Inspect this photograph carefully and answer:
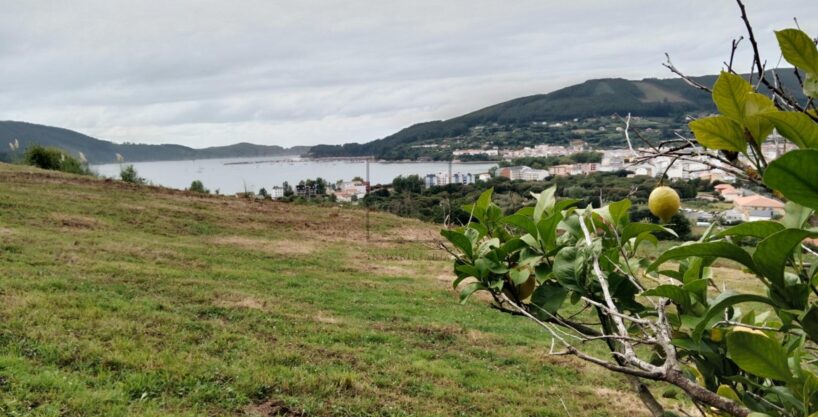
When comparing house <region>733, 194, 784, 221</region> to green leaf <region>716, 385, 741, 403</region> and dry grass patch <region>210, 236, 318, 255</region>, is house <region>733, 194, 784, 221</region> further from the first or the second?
dry grass patch <region>210, 236, 318, 255</region>

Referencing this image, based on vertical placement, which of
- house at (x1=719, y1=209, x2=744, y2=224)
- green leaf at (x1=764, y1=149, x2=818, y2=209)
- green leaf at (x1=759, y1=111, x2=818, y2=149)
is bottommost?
house at (x1=719, y1=209, x2=744, y2=224)

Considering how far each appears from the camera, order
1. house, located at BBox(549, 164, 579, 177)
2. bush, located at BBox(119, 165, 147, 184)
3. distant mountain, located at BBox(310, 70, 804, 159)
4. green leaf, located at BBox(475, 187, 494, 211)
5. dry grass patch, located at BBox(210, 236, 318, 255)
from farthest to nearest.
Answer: distant mountain, located at BBox(310, 70, 804, 159) < bush, located at BBox(119, 165, 147, 184) < dry grass patch, located at BBox(210, 236, 318, 255) < house, located at BBox(549, 164, 579, 177) < green leaf, located at BBox(475, 187, 494, 211)

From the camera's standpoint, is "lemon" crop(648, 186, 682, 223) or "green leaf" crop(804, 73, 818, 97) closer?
"green leaf" crop(804, 73, 818, 97)

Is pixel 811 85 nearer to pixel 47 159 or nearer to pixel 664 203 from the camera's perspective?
pixel 664 203

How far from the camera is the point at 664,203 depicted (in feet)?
2.73

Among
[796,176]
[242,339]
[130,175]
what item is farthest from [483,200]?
[130,175]

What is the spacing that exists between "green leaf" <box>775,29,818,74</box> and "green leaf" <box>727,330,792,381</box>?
10.9 inches

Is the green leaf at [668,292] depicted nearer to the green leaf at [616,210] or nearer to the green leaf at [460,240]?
the green leaf at [616,210]

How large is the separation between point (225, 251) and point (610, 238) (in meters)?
11.2

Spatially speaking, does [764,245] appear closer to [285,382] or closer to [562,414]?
[285,382]

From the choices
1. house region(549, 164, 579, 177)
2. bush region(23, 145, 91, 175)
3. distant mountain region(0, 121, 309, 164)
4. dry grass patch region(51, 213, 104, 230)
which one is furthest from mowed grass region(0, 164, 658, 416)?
distant mountain region(0, 121, 309, 164)

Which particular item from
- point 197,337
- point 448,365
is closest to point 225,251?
point 197,337

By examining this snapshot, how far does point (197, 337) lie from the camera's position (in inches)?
199

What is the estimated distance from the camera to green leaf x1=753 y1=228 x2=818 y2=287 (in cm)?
42
